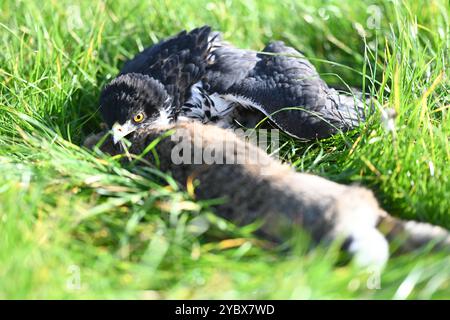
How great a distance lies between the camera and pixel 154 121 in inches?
203

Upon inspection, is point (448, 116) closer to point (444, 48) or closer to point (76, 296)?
point (444, 48)

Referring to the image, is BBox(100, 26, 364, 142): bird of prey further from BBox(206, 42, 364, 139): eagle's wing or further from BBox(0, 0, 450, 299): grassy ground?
BBox(0, 0, 450, 299): grassy ground

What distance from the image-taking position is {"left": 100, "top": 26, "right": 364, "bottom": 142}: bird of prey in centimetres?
491

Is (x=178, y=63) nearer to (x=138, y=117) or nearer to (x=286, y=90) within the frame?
(x=138, y=117)

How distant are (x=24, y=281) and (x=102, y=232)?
0.60m

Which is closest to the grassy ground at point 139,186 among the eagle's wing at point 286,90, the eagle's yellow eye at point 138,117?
the eagle's wing at point 286,90

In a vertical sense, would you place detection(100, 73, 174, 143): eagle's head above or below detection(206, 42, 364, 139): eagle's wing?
above

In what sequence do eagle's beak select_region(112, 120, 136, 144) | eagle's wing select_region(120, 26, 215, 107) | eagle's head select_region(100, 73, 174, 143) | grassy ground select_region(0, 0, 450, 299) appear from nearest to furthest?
1. grassy ground select_region(0, 0, 450, 299)
2. eagle's beak select_region(112, 120, 136, 144)
3. eagle's head select_region(100, 73, 174, 143)
4. eagle's wing select_region(120, 26, 215, 107)

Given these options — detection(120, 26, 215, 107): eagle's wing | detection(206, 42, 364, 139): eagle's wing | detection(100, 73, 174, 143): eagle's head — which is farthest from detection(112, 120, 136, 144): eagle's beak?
detection(206, 42, 364, 139): eagle's wing

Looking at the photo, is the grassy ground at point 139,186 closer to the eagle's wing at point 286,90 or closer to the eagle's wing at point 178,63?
the eagle's wing at point 286,90

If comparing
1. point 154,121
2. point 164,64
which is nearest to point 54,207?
point 154,121

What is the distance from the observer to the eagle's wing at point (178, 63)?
530 cm

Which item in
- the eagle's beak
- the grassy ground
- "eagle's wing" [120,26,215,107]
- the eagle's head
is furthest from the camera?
"eagle's wing" [120,26,215,107]

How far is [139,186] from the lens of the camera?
13.1 feet
